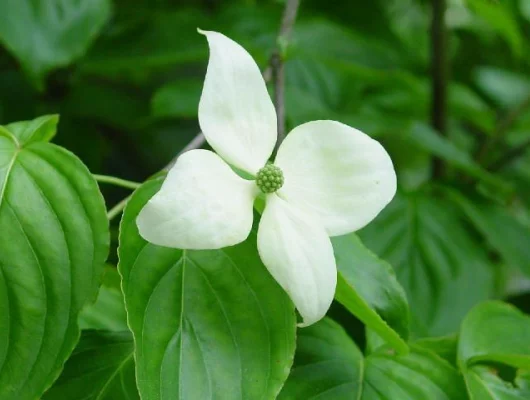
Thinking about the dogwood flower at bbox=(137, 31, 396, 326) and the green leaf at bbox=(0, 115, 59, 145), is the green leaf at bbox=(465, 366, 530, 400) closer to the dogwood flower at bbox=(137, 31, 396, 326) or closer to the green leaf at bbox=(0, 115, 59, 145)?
the dogwood flower at bbox=(137, 31, 396, 326)

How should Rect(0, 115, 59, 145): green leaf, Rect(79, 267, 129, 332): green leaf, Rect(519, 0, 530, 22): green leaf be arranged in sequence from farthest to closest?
Rect(519, 0, 530, 22): green leaf
Rect(79, 267, 129, 332): green leaf
Rect(0, 115, 59, 145): green leaf

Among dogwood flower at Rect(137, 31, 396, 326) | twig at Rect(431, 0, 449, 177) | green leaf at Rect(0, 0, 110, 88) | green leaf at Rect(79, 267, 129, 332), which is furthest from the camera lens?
twig at Rect(431, 0, 449, 177)

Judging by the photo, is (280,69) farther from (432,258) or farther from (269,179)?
(432,258)

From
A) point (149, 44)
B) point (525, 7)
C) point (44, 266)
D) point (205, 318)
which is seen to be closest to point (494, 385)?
point (205, 318)

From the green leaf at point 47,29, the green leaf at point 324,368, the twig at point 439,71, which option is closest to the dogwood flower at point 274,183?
the green leaf at point 324,368

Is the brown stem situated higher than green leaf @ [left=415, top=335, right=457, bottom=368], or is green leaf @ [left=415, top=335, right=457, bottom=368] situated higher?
the brown stem

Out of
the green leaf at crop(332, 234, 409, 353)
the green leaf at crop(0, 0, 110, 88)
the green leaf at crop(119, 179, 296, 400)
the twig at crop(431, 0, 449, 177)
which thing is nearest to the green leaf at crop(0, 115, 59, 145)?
the green leaf at crop(119, 179, 296, 400)

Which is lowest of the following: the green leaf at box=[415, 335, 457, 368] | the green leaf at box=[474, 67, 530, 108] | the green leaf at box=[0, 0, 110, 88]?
the green leaf at box=[474, 67, 530, 108]

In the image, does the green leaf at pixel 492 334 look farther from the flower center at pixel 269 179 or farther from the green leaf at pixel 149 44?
the green leaf at pixel 149 44
